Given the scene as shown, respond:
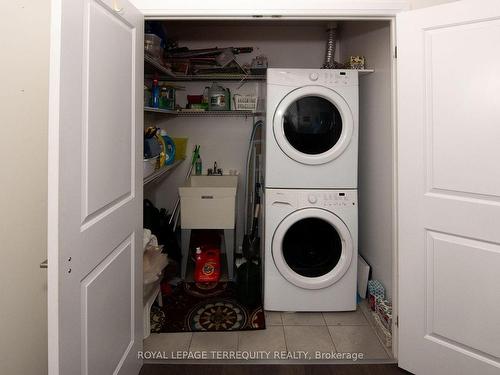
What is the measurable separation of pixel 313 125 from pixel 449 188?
94 centimetres

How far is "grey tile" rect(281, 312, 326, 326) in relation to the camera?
2.10m

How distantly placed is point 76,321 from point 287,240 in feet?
4.76

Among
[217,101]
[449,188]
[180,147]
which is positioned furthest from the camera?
[180,147]

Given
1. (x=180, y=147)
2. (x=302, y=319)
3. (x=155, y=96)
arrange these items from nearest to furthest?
(x=302, y=319)
(x=155, y=96)
(x=180, y=147)

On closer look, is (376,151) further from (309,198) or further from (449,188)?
(449,188)

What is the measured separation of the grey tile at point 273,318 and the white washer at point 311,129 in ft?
2.98

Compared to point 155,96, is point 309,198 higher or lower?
lower

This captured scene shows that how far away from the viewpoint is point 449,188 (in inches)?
56.1

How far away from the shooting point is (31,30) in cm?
109

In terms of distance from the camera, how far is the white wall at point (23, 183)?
1.00 m

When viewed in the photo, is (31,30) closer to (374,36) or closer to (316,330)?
(374,36)

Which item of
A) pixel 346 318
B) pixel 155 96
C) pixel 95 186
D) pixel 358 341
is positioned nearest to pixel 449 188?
pixel 358 341

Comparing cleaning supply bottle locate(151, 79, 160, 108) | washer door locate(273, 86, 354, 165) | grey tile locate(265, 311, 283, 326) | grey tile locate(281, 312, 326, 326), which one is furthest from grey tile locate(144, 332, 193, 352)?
cleaning supply bottle locate(151, 79, 160, 108)

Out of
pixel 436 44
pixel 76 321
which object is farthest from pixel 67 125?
pixel 436 44
